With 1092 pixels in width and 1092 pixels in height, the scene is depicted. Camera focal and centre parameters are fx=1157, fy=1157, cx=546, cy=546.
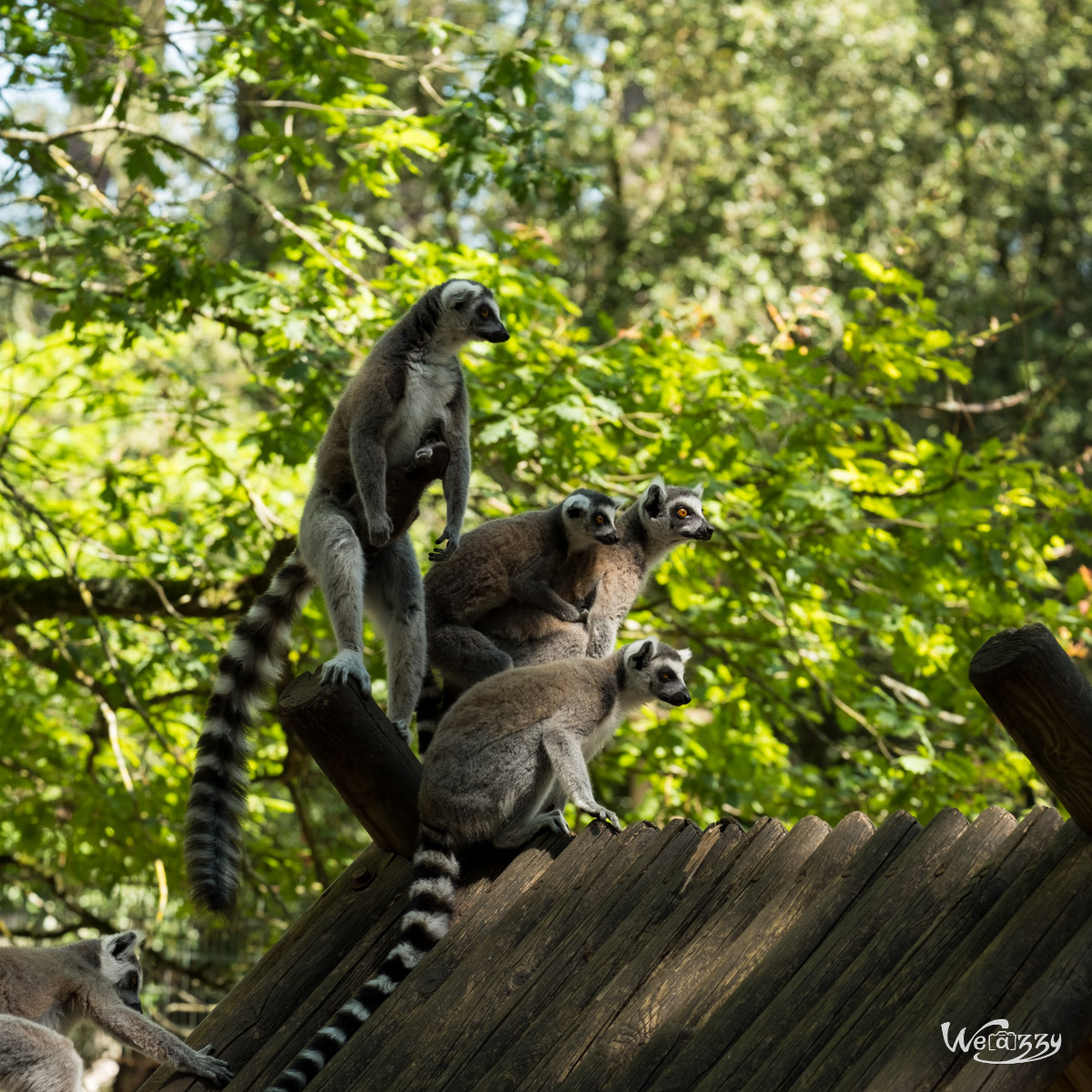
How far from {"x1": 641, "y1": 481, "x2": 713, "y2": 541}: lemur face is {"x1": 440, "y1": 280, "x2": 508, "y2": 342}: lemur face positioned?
1141 mm

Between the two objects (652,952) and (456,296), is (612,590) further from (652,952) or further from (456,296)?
(652,952)

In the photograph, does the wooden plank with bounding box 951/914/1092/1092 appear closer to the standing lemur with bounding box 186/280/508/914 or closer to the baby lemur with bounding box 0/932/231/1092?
the baby lemur with bounding box 0/932/231/1092

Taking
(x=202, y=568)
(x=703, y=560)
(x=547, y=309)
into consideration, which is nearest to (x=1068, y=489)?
(x=703, y=560)

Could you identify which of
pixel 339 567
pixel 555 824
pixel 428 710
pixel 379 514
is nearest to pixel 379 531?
pixel 379 514

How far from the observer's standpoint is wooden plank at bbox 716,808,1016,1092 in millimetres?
2508

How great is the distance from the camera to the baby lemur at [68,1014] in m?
3.62

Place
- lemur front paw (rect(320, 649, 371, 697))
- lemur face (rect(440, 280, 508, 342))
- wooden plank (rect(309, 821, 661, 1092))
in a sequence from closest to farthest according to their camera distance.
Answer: wooden plank (rect(309, 821, 661, 1092)), lemur front paw (rect(320, 649, 371, 697)), lemur face (rect(440, 280, 508, 342))

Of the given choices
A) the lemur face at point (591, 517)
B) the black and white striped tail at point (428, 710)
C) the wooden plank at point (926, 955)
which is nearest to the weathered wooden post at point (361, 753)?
the black and white striped tail at point (428, 710)

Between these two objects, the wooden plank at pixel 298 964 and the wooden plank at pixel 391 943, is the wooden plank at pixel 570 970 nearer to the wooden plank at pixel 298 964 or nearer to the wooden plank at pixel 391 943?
the wooden plank at pixel 391 943

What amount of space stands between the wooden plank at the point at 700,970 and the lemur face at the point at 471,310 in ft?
8.31

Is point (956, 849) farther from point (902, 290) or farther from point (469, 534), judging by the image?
point (902, 290)

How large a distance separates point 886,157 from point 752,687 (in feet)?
37.5

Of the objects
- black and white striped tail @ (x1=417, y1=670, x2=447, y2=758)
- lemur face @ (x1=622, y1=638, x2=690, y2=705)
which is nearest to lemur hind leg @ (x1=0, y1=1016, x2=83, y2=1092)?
black and white striped tail @ (x1=417, y1=670, x2=447, y2=758)

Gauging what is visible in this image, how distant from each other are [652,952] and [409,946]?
84cm
